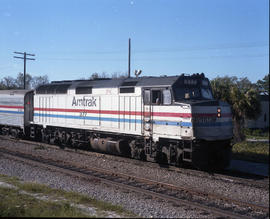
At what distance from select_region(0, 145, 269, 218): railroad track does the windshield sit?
152 inches

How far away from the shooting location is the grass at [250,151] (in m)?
14.5

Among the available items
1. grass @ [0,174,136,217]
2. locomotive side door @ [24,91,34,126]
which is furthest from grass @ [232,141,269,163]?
locomotive side door @ [24,91,34,126]

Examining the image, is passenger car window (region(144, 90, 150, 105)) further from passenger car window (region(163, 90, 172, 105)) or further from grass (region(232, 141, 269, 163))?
grass (region(232, 141, 269, 163))

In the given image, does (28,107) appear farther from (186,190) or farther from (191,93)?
(186,190)

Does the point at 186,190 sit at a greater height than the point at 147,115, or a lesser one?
lesser

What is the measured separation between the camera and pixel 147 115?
44.7 ft

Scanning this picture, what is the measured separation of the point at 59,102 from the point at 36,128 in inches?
157

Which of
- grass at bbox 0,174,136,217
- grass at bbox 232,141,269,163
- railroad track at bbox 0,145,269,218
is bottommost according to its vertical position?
railroad track at bbox 0,145,269,218

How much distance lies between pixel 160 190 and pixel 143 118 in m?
4.51

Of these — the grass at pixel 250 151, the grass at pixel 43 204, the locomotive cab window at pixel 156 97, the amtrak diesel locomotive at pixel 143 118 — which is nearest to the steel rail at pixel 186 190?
the amtrak diesel locomotive at pixel 143 118

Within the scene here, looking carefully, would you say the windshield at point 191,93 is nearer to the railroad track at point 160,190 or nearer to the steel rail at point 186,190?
the steel rail at point 186,190

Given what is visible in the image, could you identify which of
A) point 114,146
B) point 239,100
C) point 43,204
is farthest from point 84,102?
point 239,100

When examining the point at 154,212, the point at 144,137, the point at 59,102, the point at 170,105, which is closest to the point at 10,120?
the point at 59,102

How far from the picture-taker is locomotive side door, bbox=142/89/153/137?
1348 cm
